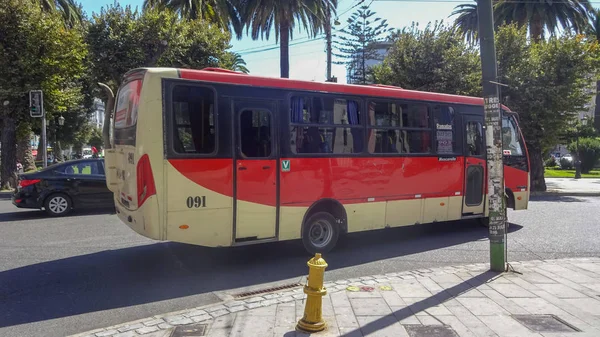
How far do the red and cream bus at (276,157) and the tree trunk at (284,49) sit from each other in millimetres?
13712

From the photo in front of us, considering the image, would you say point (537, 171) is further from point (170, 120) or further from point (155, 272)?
point (170, 120)

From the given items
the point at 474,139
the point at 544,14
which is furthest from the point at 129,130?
the point at 544,14

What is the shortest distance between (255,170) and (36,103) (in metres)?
15.1

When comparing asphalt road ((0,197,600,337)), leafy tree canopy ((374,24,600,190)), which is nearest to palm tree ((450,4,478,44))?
leafy tree canopy ((374,24,600,190))

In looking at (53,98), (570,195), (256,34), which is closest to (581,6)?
(570,195)

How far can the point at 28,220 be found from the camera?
443 inches

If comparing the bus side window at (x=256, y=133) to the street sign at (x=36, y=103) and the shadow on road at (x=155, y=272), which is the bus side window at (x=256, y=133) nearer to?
the shadow on road at (x=155, y=272)

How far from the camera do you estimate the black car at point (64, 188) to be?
11.7 meters

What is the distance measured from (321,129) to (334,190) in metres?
1.05

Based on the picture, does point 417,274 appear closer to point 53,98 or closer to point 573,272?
point 573,272

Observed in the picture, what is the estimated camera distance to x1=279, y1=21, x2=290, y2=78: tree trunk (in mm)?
22062

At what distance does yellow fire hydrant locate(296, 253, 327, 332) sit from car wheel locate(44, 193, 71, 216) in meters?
9.81

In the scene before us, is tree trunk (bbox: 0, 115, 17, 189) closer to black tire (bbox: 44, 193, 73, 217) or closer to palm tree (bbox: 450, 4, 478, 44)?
black tire (bbox: 44, 193, 73, 217)

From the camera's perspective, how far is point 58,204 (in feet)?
39.0
